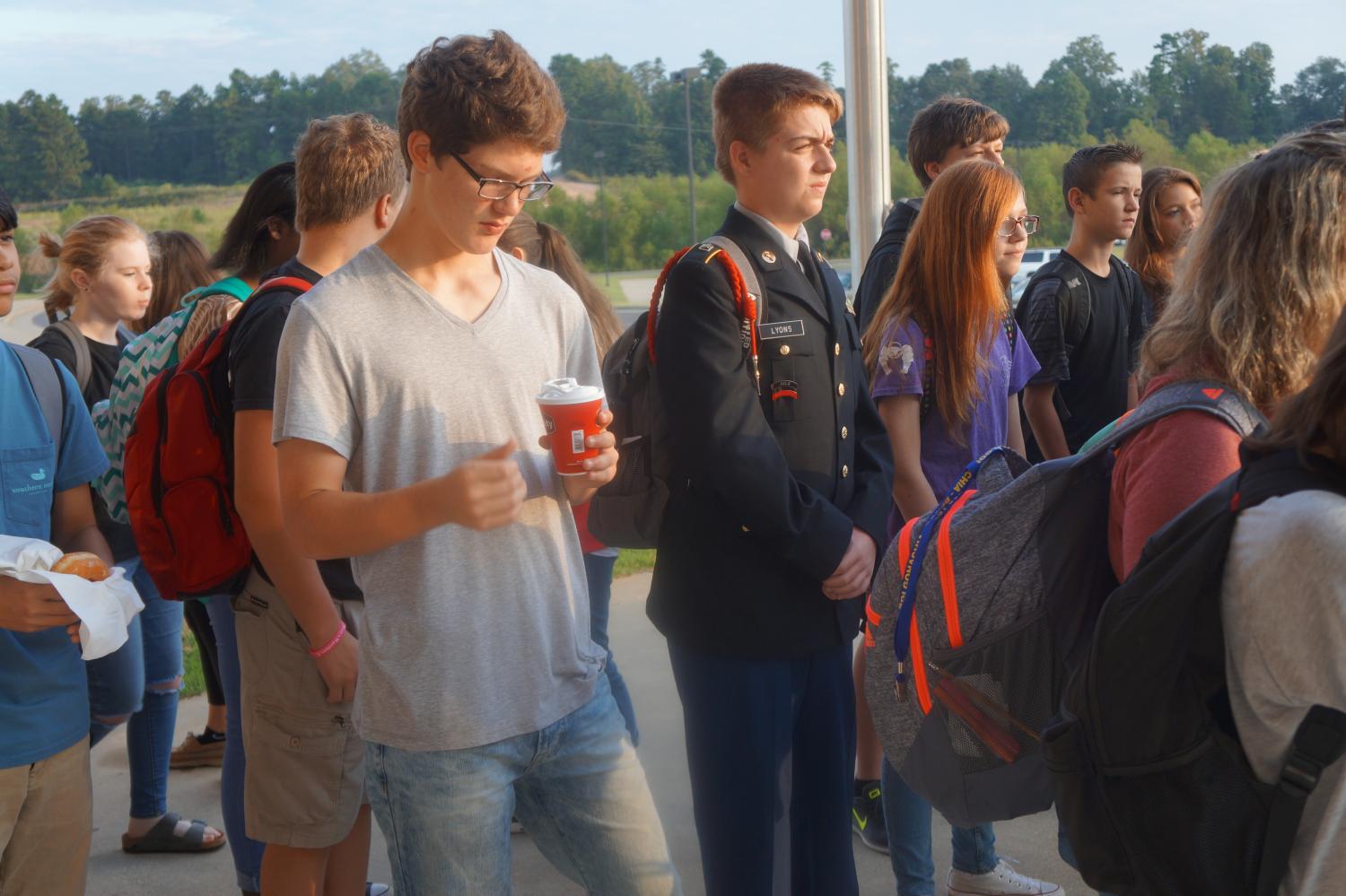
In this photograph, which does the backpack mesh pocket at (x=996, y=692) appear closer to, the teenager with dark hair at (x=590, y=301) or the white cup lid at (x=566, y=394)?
the white cup lid at (x=566, y=394)

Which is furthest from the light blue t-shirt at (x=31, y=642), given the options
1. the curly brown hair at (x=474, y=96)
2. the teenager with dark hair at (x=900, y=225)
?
the teenager with dark hair at (x=900, y=225)

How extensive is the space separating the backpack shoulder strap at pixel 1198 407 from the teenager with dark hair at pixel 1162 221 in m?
3.18

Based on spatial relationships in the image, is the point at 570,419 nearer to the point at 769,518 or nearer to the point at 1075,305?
the point at 769,518

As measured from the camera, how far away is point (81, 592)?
6.66ft

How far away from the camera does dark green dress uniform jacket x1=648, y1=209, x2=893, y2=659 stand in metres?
2.33

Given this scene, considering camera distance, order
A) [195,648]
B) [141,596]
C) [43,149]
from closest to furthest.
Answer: [141,596] → [195,648] → [43,149]

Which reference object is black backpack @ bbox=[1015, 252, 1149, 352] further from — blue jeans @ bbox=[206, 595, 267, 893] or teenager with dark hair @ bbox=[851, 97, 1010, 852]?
blue jeans @ bbox=[206, 595, 267, 893]

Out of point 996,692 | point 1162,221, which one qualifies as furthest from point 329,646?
point 1162,221

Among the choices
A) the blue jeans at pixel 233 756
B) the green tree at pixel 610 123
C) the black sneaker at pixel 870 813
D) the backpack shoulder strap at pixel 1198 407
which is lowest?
the black sneaker at pixel 870 813

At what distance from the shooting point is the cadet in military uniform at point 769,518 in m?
2.36

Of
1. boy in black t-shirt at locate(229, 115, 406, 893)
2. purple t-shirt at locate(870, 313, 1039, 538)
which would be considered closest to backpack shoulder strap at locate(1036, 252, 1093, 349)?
purple t-shirt at locate(870, 313, 1039, 538)

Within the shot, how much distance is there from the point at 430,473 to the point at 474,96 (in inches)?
22.5

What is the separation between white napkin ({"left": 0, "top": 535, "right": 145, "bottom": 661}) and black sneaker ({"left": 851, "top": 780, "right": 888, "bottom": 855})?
7.30 feet

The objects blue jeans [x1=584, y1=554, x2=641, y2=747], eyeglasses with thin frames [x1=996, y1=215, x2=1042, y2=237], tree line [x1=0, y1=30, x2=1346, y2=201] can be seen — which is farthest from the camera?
tree line [x1=0, y1=30, x2=1346, y2=201]
